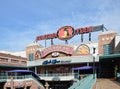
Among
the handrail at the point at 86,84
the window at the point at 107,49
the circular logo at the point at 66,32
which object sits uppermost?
the circular logo at the point at 66,32

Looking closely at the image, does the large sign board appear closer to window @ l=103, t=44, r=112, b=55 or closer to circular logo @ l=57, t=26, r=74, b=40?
circular logo @ l=57, t=26, r=74, b=40

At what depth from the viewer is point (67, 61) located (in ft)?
138

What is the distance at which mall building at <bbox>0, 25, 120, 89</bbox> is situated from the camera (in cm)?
3891

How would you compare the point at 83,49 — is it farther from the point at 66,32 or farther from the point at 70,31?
the point at 66,32

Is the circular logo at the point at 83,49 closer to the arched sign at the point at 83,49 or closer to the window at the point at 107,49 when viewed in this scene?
the arched sign at the point at 83,49

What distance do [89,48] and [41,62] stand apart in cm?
1054

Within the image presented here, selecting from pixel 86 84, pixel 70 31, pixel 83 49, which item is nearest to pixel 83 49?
pixel 83 49

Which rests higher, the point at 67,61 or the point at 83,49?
the point at 83,49

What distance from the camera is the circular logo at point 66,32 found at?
47.0 m

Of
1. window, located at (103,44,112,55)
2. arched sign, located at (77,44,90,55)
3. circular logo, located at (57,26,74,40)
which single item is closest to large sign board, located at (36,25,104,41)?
circular logo, located at (57,26,74,40)

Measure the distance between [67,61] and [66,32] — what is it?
→ 7.95m

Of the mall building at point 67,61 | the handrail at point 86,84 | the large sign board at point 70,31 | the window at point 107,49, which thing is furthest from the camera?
the large sign board at point 70,31

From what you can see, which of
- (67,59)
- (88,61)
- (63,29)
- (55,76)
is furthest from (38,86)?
Result: (63,29)

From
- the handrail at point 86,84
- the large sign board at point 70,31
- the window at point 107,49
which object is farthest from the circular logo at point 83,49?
the handrail at point 86,84
